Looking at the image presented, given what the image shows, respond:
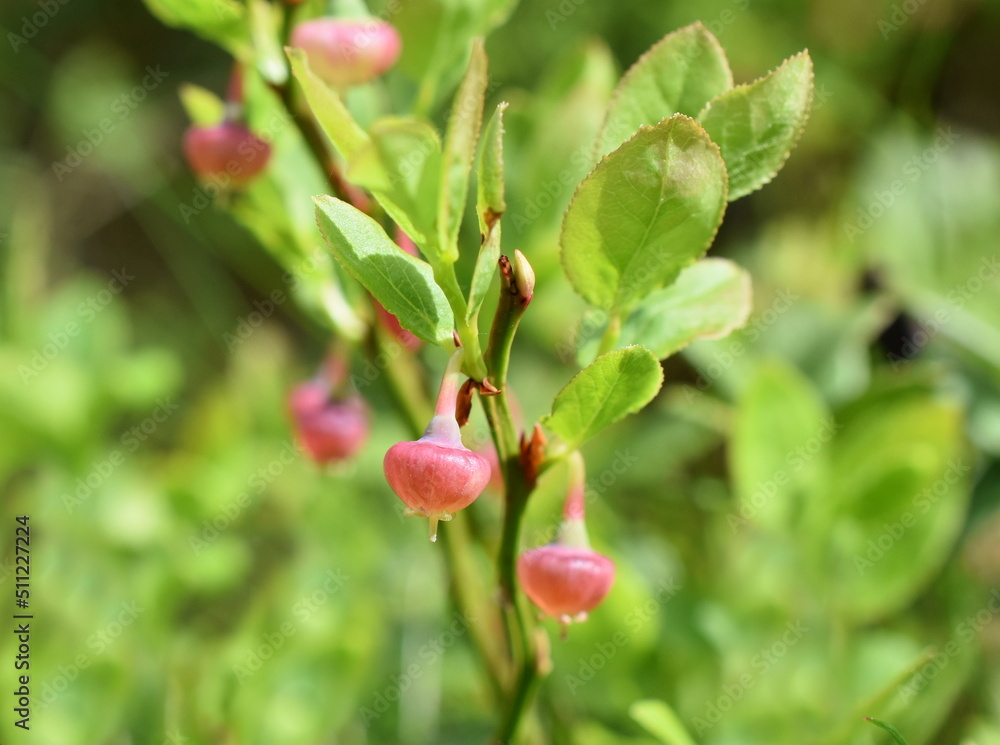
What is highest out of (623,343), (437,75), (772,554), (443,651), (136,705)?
(437,75)

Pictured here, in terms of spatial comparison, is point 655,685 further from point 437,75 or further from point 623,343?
point 437,75

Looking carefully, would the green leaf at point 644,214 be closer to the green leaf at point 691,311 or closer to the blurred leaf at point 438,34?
the green leaf at point 691,311

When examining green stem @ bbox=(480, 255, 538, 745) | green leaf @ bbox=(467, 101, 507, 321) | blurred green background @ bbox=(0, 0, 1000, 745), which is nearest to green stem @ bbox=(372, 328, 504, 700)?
blurred green background @ bbox=(0, 0, 1000, 745)

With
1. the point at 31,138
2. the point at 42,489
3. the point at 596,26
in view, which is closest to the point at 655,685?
the point at 42,489

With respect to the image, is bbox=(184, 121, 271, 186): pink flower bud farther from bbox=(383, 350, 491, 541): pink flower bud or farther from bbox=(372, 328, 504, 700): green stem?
bbox=(383, 350, 491, 541): pink flower bud

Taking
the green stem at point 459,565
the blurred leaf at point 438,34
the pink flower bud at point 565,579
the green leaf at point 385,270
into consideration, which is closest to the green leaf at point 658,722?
the pink flower bud at point 565,579

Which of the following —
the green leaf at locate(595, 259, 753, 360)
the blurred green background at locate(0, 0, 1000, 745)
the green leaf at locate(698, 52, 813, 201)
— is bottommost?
the blurred green background at locate(0, 0, 1000, 745)
